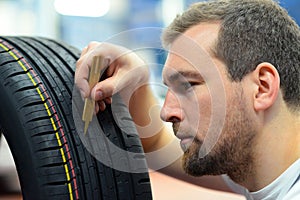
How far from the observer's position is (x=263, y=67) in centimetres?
113

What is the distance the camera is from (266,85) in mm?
1130

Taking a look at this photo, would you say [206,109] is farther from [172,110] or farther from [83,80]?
[83,80]

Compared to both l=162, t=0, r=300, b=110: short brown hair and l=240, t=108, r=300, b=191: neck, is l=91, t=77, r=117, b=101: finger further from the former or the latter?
l=240, t=108, r=300, b=191: neck

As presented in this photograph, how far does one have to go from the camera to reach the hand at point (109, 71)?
1.14 metres

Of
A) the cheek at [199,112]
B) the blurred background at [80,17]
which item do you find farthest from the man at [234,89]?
the blurred background at [80,17]

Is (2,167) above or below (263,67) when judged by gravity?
below

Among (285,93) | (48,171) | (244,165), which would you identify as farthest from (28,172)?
(285,93)

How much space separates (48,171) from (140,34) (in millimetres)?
353

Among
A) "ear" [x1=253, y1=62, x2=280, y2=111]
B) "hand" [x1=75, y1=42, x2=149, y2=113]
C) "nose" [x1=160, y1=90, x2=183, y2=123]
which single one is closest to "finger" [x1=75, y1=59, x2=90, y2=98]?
"hand" [x1=75, y1=42, x2=149, y2=113]

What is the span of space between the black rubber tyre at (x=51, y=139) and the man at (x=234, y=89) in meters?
0.09

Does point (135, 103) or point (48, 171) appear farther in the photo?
point (135, 103)

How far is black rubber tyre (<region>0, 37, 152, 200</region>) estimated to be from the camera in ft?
3.73

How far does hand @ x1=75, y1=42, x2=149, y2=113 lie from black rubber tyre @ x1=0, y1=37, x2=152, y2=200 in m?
0.07

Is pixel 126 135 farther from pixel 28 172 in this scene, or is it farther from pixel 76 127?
pixel 28 172
